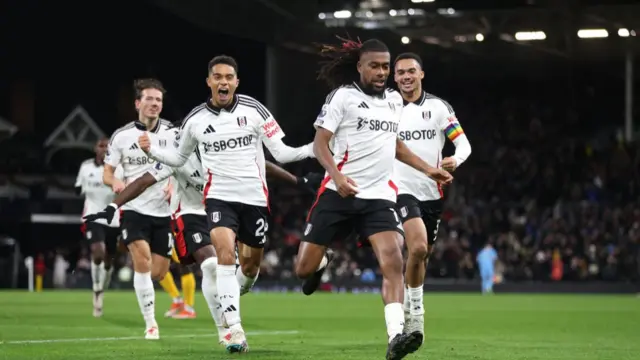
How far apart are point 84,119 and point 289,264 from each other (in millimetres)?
9915

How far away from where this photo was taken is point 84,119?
43281 millimetres

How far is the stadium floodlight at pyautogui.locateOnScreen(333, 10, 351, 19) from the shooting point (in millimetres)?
39156

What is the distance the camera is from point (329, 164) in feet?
31.7

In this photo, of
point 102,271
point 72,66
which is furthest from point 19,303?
point 72,66

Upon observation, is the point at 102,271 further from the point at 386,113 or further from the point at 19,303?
the point at 386,113

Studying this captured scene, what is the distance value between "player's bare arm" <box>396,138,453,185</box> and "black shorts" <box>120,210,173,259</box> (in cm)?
465

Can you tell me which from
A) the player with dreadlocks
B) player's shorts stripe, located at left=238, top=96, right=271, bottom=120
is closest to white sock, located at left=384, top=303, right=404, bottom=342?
the player with dreadlocks

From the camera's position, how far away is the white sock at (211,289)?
1214 centimetres

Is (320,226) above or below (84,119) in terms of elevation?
below

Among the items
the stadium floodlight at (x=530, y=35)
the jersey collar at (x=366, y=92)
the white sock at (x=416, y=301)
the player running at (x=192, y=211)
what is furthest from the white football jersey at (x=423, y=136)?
the stadium floodlight at (x=530, y=35)

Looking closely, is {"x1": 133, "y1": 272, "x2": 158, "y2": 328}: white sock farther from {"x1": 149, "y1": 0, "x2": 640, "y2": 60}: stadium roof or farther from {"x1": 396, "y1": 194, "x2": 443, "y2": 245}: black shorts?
{"x1": 149, "y1": 0, "x2": 640, "y2": 60}: stadium roof

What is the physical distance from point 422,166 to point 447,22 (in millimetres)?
29746

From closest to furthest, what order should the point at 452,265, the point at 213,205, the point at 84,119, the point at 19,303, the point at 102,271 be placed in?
the point at 213,205, the point at 102,271, the point at 19,303, the point at 452,265, the point at 84,119

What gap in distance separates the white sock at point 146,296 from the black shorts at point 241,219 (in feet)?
6.66
